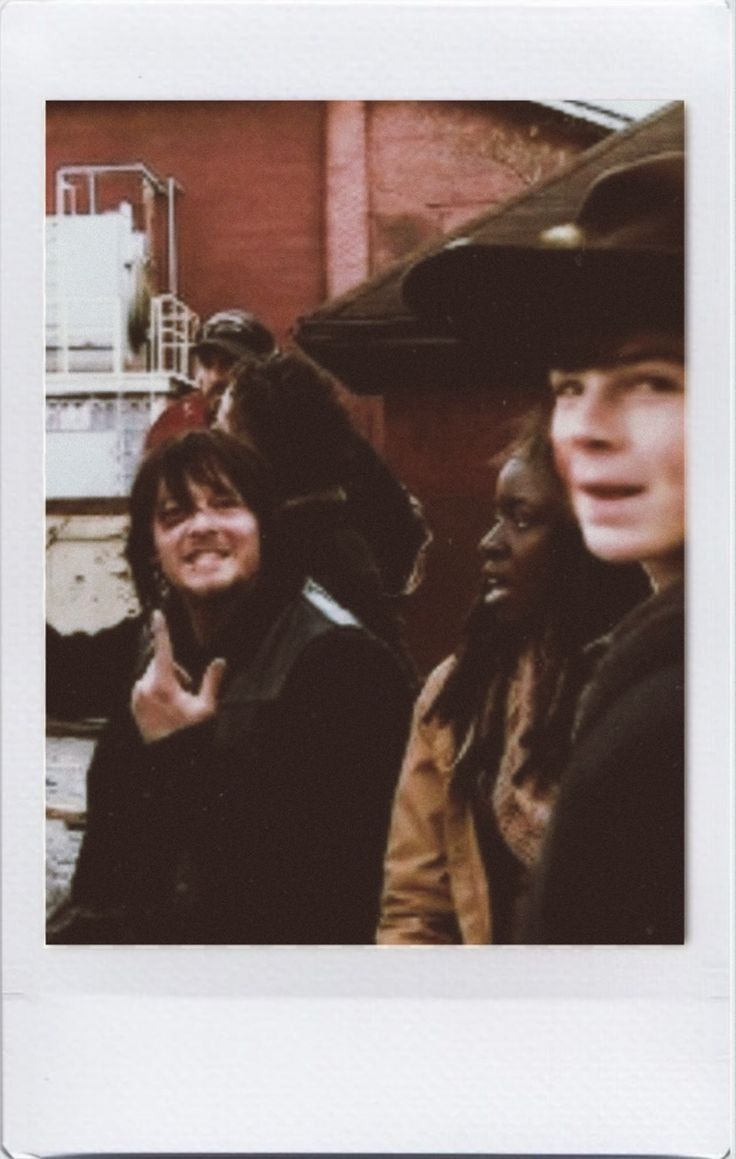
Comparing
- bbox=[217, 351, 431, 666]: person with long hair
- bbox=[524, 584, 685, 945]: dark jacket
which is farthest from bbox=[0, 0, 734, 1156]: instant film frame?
bbox=[217, 351, 431, 666]: person with long hair

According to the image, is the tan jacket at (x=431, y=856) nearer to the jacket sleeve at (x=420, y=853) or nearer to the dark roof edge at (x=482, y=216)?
the jacket sleeve at (x=420, y=853)

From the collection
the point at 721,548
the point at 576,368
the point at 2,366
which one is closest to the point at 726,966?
the point at 721,548

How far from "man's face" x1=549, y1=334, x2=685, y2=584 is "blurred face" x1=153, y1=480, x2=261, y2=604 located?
277 millimetres

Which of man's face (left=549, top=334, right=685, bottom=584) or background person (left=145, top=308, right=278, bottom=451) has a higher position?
background person (left=145, top=308, right=278, bottom=451)

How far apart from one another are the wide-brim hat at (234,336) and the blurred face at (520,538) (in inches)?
9.2

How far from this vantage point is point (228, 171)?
1.26 metres

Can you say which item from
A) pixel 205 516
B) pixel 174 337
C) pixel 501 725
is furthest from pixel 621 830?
pixel 174 337

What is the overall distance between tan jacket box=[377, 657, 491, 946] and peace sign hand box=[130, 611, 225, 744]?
0.59ft

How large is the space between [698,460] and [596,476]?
0.09 m

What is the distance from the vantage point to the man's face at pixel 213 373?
1.25m

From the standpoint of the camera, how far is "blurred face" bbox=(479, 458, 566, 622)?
1.25m

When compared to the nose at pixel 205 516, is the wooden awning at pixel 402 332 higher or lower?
higher

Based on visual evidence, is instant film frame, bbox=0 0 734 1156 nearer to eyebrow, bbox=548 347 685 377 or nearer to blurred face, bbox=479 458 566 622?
eyebrow, bbox=548 347 685 377

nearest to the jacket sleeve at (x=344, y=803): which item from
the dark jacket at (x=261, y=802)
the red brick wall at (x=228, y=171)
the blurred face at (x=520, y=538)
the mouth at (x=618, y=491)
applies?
the dark jacket at (x=261, y=802)
